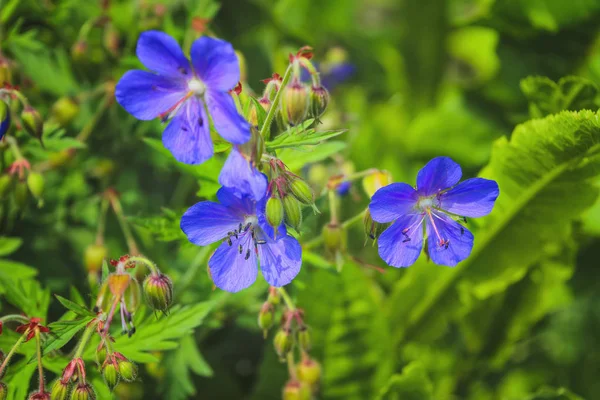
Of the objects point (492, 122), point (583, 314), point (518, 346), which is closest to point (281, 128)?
point (492, 122)

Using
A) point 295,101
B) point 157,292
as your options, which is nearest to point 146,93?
point 295,101

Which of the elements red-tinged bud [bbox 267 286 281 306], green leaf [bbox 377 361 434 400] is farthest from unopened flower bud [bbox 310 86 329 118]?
green leaf [bbox 377 361 434 400]

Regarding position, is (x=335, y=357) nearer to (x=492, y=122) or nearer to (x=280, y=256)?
(x=280, y=256)

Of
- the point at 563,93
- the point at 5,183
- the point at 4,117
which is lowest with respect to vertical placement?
the point at 5,183

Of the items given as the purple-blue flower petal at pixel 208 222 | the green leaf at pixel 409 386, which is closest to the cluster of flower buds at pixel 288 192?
the purple-blue flower petal at pixel 208 222

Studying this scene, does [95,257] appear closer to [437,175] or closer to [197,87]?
[197,87]

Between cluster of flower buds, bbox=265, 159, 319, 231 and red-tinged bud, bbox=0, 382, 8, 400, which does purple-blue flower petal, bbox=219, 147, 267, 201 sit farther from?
red-tinged bud, bbox=0, 382, 8, 400
